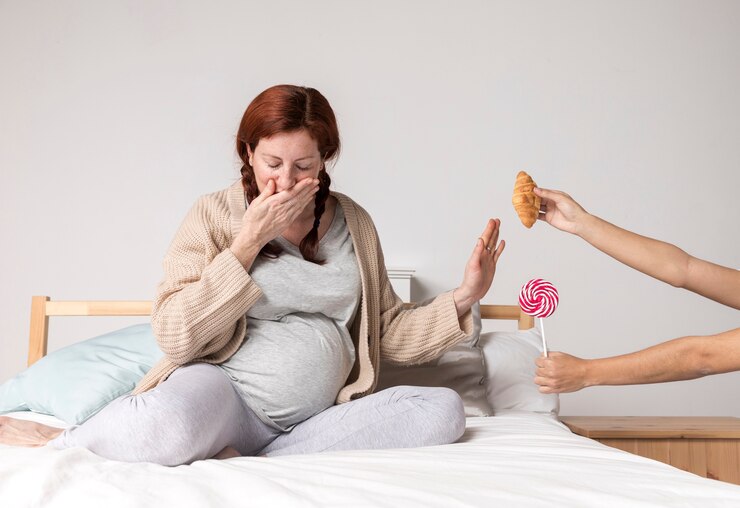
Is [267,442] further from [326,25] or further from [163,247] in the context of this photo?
[326,25]

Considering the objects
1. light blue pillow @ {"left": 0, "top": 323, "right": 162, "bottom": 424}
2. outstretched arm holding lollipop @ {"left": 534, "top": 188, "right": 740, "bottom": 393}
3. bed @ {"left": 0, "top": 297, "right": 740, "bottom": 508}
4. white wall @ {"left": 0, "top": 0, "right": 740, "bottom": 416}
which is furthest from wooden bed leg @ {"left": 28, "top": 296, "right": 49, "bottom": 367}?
outstretched arm holding lollipop @ {"left": 534, "top": 188, "right": 740, "bottom": 393}

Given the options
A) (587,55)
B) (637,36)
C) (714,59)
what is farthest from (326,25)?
(714,59)

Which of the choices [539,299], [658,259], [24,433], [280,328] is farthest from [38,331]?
[658,259]

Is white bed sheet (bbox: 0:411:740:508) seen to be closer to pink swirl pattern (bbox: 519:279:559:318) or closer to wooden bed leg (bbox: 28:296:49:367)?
pink swirl pattern (bbox: 519:279:559:318)

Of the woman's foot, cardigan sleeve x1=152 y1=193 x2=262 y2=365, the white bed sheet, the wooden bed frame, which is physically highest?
cardigan sleeve x1=152 y1=193 x2=262 y2=365

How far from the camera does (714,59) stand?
10.8 feet

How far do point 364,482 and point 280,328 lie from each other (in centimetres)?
63

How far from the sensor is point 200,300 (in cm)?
147

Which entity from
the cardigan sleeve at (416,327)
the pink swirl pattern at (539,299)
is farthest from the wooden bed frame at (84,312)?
the pink swirl pattern at (539,299)

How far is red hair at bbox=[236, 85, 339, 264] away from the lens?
5.34 feet

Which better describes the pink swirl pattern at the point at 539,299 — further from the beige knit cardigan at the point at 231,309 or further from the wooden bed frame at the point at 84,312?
the wooden bed frame at the point at 84,312

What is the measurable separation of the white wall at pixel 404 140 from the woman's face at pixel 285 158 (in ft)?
4.60

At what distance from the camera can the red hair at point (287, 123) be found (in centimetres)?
163

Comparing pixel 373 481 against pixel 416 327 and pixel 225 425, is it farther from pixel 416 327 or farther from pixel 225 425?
pixel 416 327
